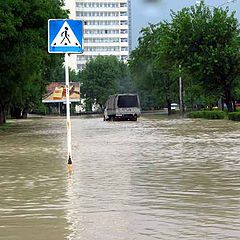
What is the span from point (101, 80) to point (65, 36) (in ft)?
347

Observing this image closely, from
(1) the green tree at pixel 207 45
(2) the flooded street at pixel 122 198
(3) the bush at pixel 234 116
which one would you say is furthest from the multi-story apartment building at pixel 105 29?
(2) the flooded street at pixel 122 198

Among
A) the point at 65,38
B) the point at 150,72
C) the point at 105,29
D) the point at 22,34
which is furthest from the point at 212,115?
the point at 105,29

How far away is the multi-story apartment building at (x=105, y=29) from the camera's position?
181 m

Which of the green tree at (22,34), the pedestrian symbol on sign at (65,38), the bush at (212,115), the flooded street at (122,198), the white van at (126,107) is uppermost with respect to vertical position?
the green tree at (22,34)

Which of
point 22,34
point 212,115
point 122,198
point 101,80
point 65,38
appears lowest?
point 122,198

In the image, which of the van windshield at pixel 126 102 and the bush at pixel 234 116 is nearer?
the bush at pixel 234 116

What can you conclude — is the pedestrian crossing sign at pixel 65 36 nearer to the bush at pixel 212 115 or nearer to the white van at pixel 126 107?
the bush at pixel 212 115

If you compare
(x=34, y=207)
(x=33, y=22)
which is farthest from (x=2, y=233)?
(x=33, y=22)

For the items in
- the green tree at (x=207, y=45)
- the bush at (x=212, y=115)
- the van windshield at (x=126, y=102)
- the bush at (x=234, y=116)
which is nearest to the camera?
the bush at (x=234, y=116)

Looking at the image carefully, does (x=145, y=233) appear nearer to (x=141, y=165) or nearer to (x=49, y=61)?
(x=141, y=165)

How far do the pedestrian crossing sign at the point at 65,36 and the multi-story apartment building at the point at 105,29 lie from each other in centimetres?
16752

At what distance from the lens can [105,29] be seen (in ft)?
603

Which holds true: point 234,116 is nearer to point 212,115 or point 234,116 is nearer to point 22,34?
point 212,115

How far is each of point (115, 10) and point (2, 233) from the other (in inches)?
6948
